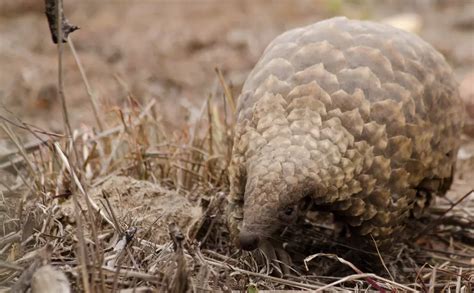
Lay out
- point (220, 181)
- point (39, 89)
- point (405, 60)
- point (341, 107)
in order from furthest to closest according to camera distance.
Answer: point (39, 89) → point (220, 181) → point (405, 60) → point (341, 107)

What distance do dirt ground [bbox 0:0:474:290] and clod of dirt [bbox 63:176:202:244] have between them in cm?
141

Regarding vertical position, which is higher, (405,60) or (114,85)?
(405,60)

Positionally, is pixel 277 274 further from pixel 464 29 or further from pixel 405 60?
pixel 464 29

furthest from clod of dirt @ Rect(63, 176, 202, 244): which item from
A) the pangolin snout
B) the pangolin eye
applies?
the pangolin eye

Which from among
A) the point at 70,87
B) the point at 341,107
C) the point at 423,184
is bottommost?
the point at 70,87

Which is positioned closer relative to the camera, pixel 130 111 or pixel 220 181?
pixel 220 181

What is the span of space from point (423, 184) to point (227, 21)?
6.21 meters

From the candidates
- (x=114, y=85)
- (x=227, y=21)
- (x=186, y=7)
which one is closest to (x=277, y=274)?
(x=114, y=85)

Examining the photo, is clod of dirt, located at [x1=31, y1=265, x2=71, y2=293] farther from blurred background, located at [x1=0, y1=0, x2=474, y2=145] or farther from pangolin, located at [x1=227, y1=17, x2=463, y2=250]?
blurred background, located at [x1=0, y1=0, x2=474, y2=145]

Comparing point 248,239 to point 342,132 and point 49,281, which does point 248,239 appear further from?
point 49,281

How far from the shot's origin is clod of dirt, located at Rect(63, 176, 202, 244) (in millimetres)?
3152

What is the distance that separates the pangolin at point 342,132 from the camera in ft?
9.18

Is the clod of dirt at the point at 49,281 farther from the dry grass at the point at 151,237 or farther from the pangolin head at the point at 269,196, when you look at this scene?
the pangolin head at the point at 269,196

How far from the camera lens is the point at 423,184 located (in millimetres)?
3363
